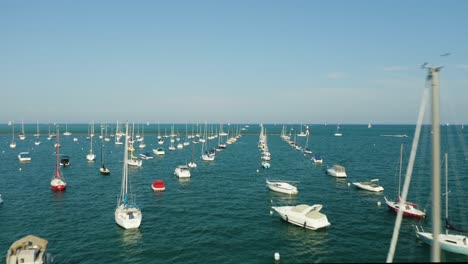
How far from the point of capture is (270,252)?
39344 millimetres

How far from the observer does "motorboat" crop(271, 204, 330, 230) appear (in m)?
46.3

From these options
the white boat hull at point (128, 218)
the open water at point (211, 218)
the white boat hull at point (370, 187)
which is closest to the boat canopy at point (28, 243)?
the open water at point (211, 218)

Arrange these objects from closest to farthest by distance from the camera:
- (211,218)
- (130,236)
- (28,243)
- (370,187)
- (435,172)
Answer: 1. (435,172)
2. (28,243)
3. (130,236)
4. (211,218)
5. (370,187)

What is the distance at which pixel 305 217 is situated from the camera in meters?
47.1

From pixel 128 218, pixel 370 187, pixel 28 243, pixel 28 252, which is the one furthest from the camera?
pixel 370 187

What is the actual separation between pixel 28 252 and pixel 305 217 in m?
33.7

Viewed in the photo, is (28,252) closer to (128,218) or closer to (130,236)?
(130,236)

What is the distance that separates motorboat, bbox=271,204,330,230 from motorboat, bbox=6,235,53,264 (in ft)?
102

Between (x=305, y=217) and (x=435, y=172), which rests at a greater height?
(x=435, y=172)

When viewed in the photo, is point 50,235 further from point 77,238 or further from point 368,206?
point 368,206

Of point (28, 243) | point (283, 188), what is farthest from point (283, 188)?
point (28, 243)

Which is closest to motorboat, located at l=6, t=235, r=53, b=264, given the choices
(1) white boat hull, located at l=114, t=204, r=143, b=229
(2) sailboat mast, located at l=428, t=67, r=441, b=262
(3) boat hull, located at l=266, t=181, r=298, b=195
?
(1) white boat hull, located at l=114, t=204, r=143, b=229

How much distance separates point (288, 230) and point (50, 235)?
32633mm

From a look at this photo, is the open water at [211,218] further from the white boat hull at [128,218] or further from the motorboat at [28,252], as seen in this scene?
the motorboat at [28,252]
